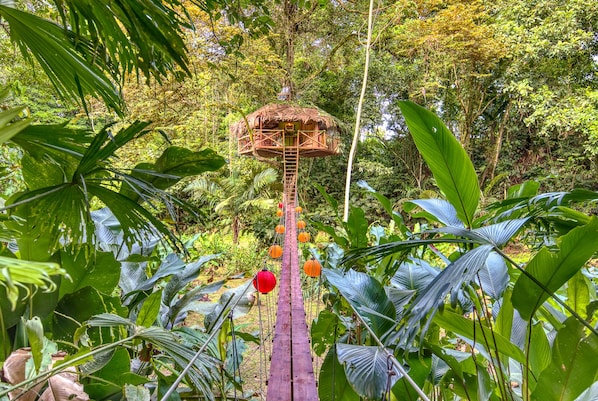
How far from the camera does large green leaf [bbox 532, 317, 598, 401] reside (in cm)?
54

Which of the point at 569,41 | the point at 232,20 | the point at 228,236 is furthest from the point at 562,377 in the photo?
the point at 569,41

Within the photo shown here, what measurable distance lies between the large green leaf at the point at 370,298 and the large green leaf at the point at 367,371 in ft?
0.41

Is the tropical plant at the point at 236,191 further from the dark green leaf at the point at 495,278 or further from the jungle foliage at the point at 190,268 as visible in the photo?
the dark green leaf at the point at 495,278

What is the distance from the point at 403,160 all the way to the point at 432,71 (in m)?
2.13

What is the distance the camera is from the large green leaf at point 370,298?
2.37ft

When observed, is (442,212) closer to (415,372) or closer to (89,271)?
(415,372)

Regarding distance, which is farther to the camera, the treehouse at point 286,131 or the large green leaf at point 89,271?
the treehouse at point 286,131

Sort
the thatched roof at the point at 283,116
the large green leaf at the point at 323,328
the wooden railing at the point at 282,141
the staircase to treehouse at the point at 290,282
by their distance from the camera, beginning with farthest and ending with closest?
1. the thatched roof at the point at 283,116
2. the wooden railing at the point at 282,141
3. the large green leaf at the point at 323,328
4. the staircase to treehouse at the point at 290,282

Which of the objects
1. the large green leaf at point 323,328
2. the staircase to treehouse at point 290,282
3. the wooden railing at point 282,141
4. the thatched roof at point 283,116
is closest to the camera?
the staircase to treehouse at point 290,282

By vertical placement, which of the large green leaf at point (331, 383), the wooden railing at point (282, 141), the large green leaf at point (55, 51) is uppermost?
the wooden railing at point (282, 141)

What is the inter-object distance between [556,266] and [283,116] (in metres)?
3.99

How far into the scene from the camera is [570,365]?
1.82 ft

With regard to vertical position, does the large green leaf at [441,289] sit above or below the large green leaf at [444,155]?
below

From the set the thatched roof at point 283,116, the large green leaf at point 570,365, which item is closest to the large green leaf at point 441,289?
the large green leaf at point 570,365
